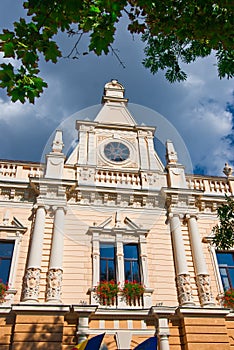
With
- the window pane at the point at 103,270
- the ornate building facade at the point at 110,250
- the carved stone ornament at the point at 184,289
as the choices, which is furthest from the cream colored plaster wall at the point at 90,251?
the window pane at the point at 103,270

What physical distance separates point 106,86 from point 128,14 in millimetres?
14548

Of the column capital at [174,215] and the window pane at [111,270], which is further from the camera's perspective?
the column capital at [174,215]

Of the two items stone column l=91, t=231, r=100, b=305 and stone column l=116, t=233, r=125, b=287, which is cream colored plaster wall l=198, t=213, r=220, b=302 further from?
stone column l=91, t=231, r=100, b=305

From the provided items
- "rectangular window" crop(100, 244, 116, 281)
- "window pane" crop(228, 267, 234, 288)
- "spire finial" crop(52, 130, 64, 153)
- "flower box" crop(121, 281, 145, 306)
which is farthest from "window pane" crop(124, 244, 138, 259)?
"spire finial" crop(52, 130, 64, 153)

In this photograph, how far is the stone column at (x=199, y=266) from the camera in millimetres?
11594

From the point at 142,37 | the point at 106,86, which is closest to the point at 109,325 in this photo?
the point at 142,37

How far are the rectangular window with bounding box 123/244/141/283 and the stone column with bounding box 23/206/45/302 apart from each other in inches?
131

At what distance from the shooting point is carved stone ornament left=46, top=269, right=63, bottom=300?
10.9 meters

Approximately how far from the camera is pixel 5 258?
39.3ft

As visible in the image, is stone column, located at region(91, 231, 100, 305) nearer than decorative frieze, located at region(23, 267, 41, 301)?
No

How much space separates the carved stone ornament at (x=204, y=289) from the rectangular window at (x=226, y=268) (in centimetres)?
101

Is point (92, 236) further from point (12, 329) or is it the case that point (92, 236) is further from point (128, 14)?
point (128, 14)

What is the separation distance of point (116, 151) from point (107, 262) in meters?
5.96

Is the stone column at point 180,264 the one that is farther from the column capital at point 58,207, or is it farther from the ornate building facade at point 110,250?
the column capital at point 58,207
